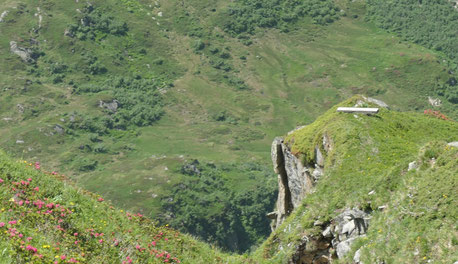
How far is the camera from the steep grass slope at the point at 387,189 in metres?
16.8

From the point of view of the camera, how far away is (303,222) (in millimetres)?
23422

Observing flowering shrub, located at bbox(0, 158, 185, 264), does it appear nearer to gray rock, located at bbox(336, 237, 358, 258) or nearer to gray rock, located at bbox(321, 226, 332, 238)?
gray rock, located at bbox(321, 226, 332, 238)

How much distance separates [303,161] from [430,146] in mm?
16202

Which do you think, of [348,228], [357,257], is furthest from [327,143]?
[357,257]

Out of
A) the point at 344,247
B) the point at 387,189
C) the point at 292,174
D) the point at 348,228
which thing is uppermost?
the point at 387,189

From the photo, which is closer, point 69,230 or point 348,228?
point 69,230

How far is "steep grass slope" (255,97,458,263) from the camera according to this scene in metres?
16.8

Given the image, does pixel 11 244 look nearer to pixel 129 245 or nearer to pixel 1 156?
pixel 129 245

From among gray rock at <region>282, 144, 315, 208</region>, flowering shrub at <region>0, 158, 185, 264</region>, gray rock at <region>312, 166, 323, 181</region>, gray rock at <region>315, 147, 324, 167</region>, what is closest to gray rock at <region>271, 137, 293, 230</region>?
gray rock at <region>282, 144, 315, 208</region>

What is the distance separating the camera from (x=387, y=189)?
2152 cm

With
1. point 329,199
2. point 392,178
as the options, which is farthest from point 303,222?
point 392,178

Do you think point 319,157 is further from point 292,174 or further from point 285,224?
point 285,224

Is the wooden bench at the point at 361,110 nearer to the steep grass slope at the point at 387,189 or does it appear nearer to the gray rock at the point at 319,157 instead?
the steep grass slope at the point at 387,189

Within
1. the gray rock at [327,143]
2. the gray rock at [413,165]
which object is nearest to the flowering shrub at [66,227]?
the gray rock at [413,165]
